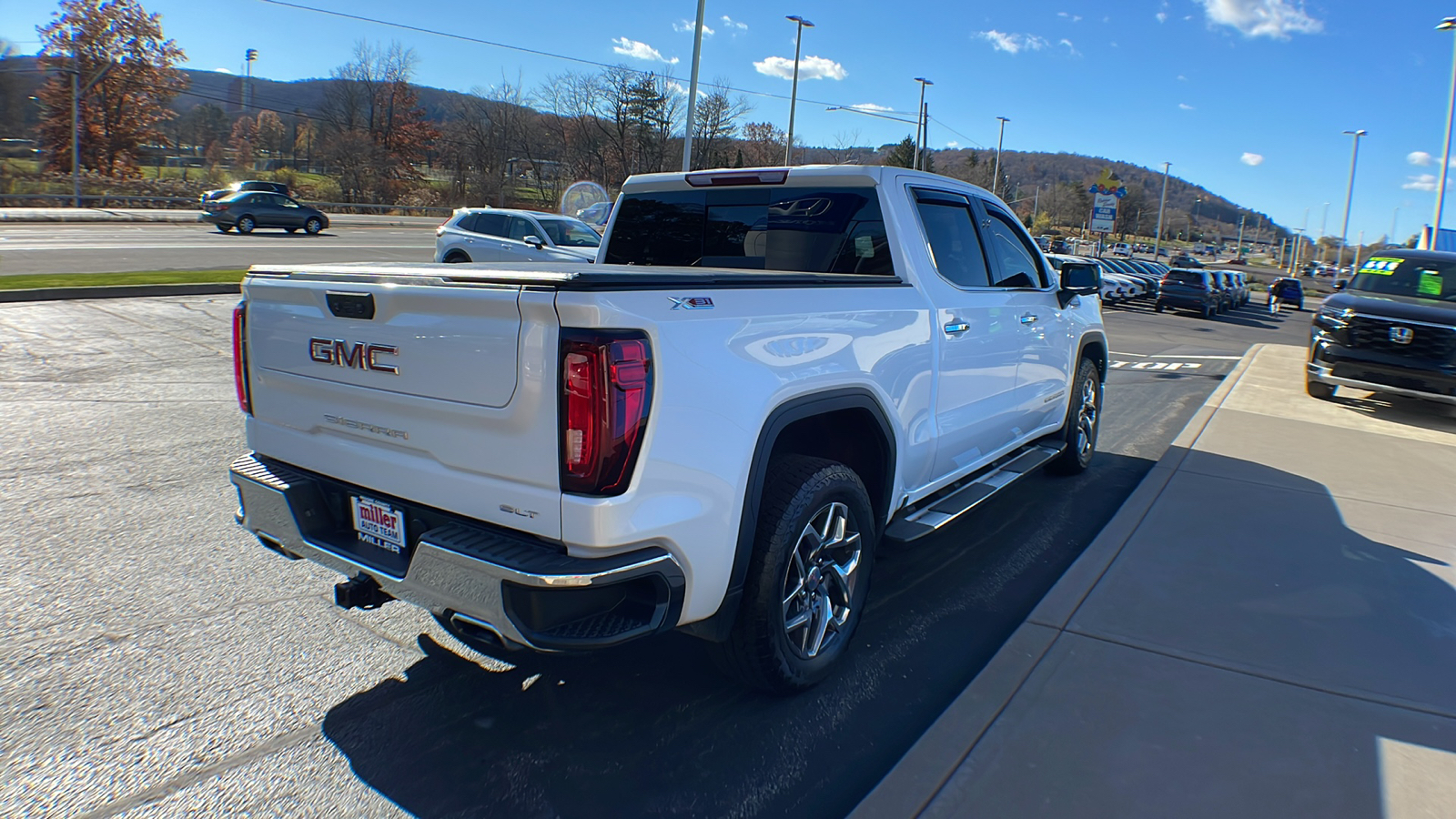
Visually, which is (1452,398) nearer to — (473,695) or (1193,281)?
(473,695)

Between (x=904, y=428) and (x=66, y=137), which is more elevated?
(x=66, y=137)

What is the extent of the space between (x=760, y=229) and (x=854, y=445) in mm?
1355

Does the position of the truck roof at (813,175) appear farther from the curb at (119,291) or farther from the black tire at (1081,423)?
the curb at (119,291)

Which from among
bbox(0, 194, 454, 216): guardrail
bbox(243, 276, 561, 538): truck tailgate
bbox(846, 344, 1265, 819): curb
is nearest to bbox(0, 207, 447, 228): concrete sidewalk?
bbox(0, 194, 454, 216): guardrail

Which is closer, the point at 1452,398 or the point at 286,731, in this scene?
the point at 286,731

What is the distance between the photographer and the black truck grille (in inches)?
366

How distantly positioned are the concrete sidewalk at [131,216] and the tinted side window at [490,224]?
75.5 ft

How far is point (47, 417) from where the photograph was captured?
6.68m

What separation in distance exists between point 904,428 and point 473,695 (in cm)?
201

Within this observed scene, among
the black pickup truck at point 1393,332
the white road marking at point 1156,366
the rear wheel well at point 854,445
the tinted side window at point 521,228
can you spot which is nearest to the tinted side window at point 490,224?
the tinted side window at point 521,228

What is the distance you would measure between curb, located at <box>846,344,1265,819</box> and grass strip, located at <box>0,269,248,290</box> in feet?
45.9

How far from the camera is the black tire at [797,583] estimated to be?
3.01 metres

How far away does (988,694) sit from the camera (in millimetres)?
3305

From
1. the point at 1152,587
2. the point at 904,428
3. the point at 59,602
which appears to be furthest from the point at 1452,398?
the point at 59,602
